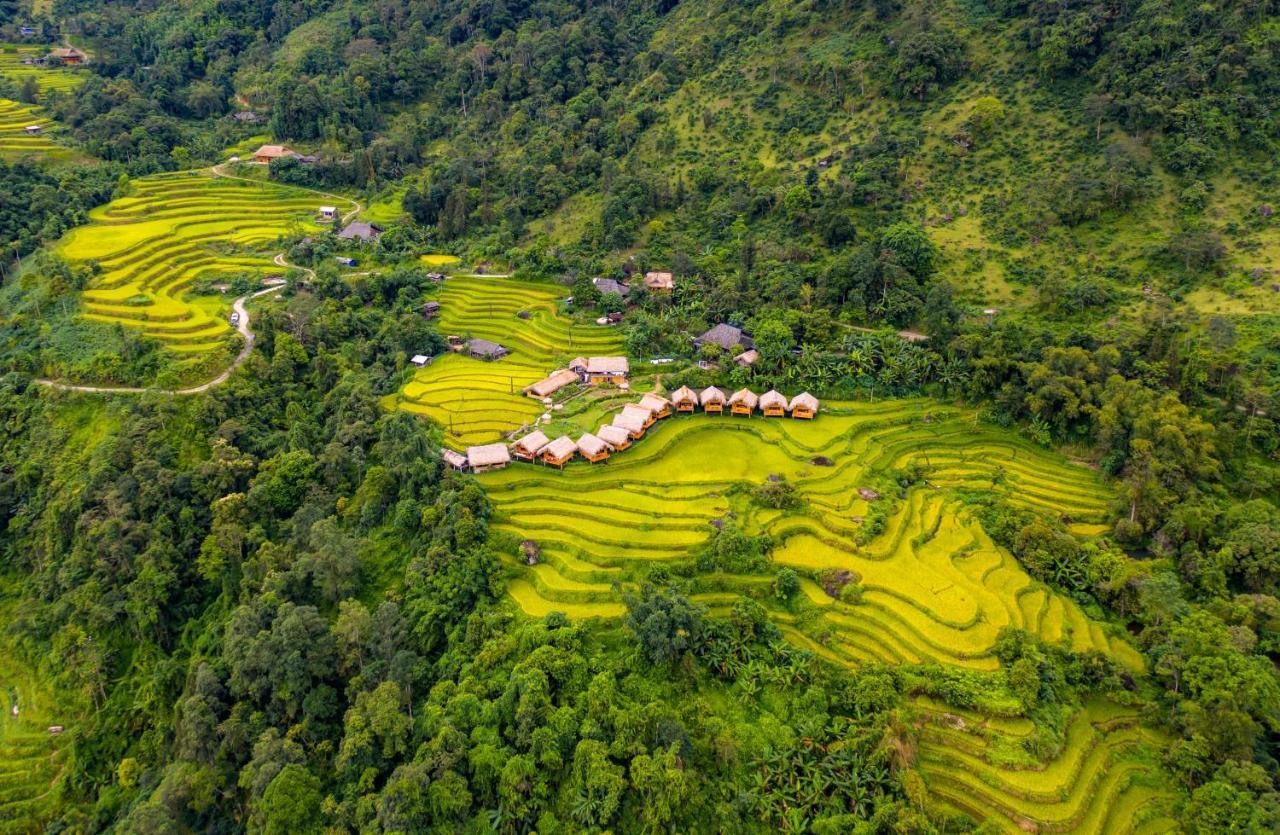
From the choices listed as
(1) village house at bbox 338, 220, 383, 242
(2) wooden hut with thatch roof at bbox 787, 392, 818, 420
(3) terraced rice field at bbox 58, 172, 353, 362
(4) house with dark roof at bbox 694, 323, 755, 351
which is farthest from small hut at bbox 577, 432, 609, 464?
(1) village house at bbox 338, 220, 383, 242

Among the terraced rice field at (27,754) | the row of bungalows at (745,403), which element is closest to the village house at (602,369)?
the row of bungalows at (745,403)

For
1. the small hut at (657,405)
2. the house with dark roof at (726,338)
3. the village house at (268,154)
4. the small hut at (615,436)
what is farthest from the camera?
the village house at (268,154)

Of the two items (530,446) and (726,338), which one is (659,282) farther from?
(530,446)

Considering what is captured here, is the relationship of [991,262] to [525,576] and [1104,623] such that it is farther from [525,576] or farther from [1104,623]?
[525,576]

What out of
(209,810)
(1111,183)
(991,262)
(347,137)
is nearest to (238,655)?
(209,810)

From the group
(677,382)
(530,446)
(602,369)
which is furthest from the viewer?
(602,369)

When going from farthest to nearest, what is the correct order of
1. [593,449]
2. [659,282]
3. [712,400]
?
[659,282]
[712,400]
[593,449]

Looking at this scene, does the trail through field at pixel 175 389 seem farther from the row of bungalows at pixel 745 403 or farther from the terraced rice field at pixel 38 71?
the terraced rice field at pixel 38 71

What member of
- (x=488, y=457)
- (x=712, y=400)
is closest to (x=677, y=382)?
(x=712, y=400)
